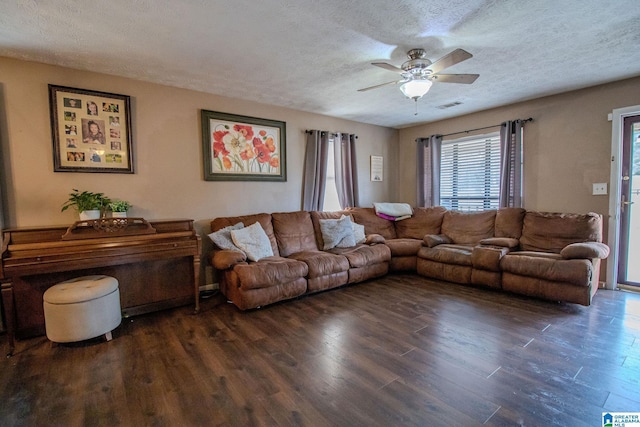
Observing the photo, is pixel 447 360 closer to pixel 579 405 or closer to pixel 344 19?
pixel 579 405

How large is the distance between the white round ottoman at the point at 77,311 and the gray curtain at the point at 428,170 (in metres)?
4.76

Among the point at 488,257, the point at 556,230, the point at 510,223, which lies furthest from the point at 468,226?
the point at 556,230

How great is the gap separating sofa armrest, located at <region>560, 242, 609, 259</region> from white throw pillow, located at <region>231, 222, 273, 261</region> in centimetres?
320

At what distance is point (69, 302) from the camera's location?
89.3 inches

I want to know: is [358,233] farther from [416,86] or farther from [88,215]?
[88,215]

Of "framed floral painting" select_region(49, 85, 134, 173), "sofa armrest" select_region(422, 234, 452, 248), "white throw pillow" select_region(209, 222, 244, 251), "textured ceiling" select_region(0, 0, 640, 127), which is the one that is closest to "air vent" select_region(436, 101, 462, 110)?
"textured ceiling" select_region(0, 0, 640, 127)

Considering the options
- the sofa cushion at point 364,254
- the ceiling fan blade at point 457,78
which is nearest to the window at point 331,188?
the sofa cushion at point 364,254

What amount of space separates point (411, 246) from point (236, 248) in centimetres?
251

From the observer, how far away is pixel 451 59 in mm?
2314

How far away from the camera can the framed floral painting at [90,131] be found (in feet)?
9.23

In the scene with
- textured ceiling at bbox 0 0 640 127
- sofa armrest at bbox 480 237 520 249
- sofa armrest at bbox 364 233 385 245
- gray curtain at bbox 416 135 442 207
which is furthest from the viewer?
gray curtain at bbox 416 135 442 207

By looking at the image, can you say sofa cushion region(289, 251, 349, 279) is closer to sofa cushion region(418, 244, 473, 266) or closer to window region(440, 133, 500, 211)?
sofa cushion region(418, 244, 473, 266)

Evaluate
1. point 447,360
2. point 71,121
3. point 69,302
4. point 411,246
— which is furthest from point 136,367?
point 411,246

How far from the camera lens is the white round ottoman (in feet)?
7.45
